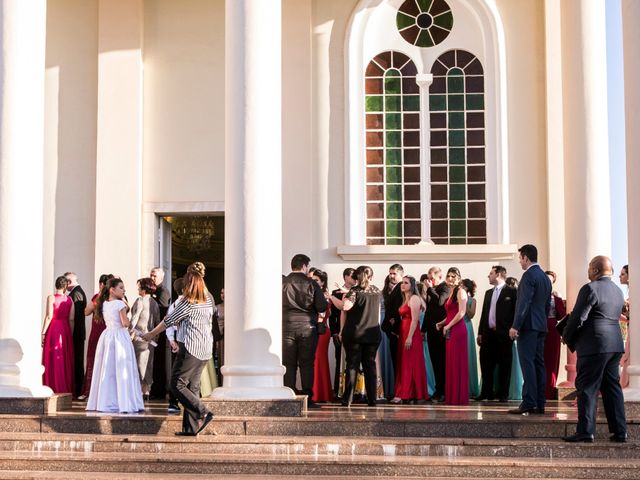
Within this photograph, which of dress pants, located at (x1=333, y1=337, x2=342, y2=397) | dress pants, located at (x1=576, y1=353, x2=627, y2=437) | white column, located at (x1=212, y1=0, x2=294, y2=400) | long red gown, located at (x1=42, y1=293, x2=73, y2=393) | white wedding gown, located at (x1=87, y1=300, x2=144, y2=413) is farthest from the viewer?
dress pants, located at (x1=333, y1=337, x2=342, y2=397)

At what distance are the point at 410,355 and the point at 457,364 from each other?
701 mm

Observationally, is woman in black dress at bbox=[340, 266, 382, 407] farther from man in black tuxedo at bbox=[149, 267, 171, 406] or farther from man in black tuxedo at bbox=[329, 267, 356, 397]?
man in black tuxedo at bbox=[149, 267, 171, 406]

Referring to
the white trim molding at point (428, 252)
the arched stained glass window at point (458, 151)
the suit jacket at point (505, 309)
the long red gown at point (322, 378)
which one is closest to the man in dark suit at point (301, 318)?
the long red gown at point (322, 378)

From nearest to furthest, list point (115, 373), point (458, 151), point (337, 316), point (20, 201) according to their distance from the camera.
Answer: point (20, 201) → point (115, 373) → point (337, 316) → point (458, 151)

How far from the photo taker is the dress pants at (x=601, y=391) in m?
11.7

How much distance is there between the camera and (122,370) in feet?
46.3

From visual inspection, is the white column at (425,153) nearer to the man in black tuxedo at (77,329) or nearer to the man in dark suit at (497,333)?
the man in dark suit at (497,333)

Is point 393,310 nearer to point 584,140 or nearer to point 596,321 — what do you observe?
point 584,140

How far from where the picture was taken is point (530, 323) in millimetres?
13266

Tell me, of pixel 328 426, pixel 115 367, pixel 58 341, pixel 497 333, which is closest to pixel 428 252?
pixel 497 333

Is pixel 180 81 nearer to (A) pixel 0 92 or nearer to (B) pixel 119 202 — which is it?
(B) pixel 119 202

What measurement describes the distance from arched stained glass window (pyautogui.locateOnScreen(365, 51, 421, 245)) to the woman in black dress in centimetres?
417

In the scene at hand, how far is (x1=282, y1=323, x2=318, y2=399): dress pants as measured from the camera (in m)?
14.6

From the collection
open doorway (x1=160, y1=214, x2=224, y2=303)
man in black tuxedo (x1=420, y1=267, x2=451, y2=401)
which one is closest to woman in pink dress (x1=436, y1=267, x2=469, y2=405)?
man in black tuxedo (x1=420, y1=267, x2=451, y2=401)
